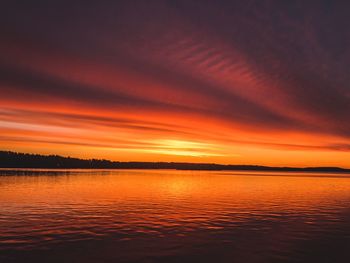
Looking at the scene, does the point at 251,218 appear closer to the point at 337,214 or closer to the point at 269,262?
the point at 337,214

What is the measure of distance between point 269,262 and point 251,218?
18.1 m

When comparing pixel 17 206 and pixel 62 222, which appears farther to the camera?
pixel 17 206

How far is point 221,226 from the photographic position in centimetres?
3350

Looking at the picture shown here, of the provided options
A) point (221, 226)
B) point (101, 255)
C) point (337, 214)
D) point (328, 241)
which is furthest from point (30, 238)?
point (337, 214)

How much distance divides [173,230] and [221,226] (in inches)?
209

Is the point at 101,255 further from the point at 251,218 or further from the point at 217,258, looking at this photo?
the point at 251,218

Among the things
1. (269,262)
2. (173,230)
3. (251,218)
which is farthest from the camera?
(251,218)

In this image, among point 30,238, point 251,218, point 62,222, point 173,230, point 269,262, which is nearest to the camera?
point 269,262

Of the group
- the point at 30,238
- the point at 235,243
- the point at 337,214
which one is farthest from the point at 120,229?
the point at 337,214

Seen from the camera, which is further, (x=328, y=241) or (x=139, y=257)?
(x=328, y=241)

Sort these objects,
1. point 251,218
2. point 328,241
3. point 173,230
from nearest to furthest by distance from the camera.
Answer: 1. point 328,241
2. point 173,230
3. point 251,218

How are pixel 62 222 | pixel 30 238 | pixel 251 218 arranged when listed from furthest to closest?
1. pixel 251 218
2. pixel 62 222
3. pixel 30 238

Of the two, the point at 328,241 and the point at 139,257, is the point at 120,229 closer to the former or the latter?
the point at 139,257

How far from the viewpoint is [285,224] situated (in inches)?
1389
